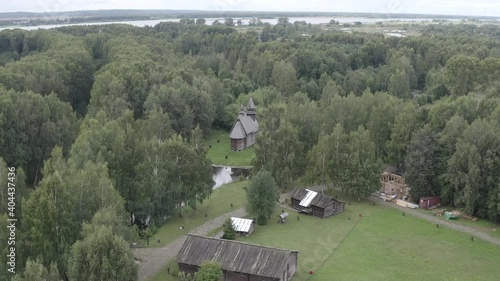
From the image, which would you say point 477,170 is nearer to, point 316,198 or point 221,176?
point 316,198

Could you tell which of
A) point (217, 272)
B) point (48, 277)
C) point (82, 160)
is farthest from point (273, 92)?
point (48, 277)

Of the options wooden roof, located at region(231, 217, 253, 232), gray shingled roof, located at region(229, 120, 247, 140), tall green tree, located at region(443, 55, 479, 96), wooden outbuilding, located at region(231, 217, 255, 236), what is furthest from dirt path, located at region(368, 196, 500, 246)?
tall green tree, located at region(443, 55, 479, 96)

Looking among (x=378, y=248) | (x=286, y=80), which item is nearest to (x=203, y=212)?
(x=378, y=248)

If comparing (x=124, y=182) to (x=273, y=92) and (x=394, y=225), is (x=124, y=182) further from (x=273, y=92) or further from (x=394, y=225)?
(x=273, y=92)

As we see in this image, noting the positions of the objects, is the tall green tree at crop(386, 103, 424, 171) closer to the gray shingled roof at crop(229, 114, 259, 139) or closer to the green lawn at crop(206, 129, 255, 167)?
the green lawn at crop(206, 129, 255, 167)

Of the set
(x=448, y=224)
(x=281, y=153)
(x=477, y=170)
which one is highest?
(x=477, y=170)

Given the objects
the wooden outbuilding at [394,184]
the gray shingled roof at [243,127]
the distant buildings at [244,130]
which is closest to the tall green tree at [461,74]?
the distant buildings at [244,130]
